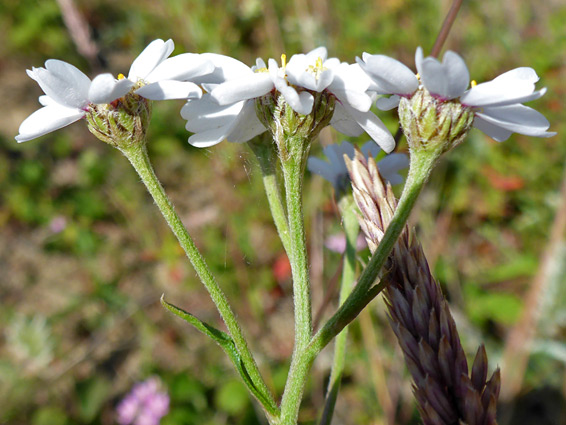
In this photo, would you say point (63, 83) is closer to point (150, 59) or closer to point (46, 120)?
point (46, 120)

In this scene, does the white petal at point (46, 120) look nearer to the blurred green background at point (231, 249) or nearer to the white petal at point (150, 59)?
the white petal at point (150, 59)

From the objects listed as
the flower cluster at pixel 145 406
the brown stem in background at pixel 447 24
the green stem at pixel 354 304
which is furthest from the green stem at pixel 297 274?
the flower cluster at pixel 145 406

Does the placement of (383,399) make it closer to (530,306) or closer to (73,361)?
(530,306)

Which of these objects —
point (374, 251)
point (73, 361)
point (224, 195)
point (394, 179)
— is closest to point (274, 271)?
point (224, 195)

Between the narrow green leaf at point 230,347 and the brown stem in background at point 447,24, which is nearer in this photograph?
the narrow green leaf at point 230,347

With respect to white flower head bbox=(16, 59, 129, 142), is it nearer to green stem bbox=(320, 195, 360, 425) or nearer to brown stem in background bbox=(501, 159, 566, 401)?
green stem bbox=(320, 195, 360, 425)
